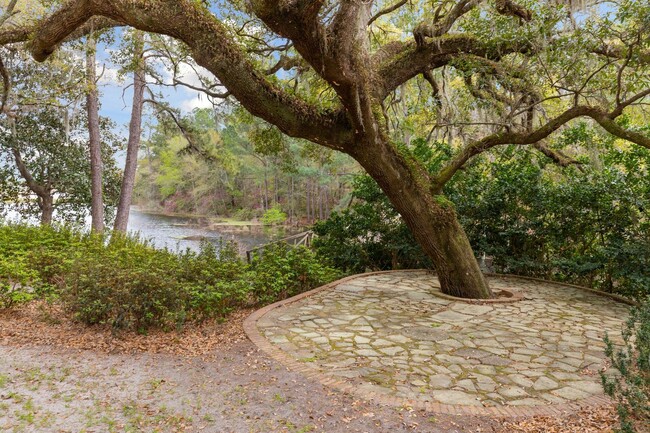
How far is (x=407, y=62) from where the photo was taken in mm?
6398

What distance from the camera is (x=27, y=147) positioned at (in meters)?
12.1

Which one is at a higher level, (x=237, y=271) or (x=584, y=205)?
(x=584, y=205)

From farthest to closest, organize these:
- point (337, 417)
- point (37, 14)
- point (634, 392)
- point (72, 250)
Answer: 1. point (37, 14)
2. point (72, 250)
3. point (337, 417)
4. point (634, 392)

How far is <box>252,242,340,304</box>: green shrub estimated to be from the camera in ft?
18.7

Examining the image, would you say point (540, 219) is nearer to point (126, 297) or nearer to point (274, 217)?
point (126, 297)

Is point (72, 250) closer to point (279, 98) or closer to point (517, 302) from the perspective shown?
point (279, 98)

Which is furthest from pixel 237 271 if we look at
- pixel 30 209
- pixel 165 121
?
pixel 30 209

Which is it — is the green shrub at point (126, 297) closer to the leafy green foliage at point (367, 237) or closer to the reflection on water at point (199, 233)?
the leafy green foliage at point (367, 237)

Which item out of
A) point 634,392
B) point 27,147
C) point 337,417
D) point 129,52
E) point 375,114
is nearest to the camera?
point 634,392

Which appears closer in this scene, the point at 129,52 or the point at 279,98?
the point at 279,98

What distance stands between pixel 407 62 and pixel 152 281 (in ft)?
15.3

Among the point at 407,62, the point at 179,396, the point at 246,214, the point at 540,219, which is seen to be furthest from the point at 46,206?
the point at 246,214

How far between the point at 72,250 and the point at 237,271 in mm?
2948

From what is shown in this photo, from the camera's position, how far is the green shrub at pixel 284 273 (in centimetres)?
570
